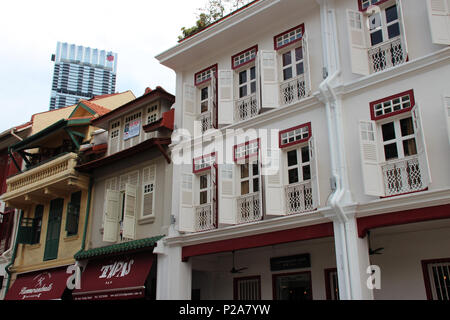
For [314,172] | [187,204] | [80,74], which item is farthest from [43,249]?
[80,74]

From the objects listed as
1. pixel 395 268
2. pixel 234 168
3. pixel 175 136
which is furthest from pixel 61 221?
pixel 395 268

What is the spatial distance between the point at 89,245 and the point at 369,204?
1046 cm

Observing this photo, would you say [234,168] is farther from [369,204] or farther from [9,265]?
[9,265]

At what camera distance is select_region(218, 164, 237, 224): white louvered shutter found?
39.9 ft

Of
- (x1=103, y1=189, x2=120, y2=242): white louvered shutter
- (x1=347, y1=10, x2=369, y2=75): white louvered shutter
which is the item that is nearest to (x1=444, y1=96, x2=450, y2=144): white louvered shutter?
(x1=347, y1=10, x2=369, y2=75): white louvered shutter

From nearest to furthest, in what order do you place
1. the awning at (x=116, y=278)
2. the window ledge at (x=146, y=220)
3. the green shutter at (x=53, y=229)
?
the awning at (x=116, y=278)
the window ledge at (x=146, y=220)
the green shutter at (x=53, y=229)

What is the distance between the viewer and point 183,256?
521 inches

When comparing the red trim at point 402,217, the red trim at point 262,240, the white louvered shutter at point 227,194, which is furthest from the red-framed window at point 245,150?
the red trim at point 402,217

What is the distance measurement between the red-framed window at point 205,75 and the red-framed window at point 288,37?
2266mm

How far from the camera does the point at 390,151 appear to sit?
33.1 ft

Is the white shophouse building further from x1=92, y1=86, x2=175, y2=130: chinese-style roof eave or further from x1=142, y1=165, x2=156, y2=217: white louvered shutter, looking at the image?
x1=142, y1=165, x2=156, y2=217: white louvered shutter

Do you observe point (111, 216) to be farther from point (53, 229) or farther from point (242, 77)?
point (242, 77)

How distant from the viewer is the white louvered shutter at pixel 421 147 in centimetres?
900

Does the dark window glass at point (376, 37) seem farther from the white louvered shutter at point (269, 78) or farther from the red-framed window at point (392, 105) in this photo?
the white louvered shutter at point (269, 78)
